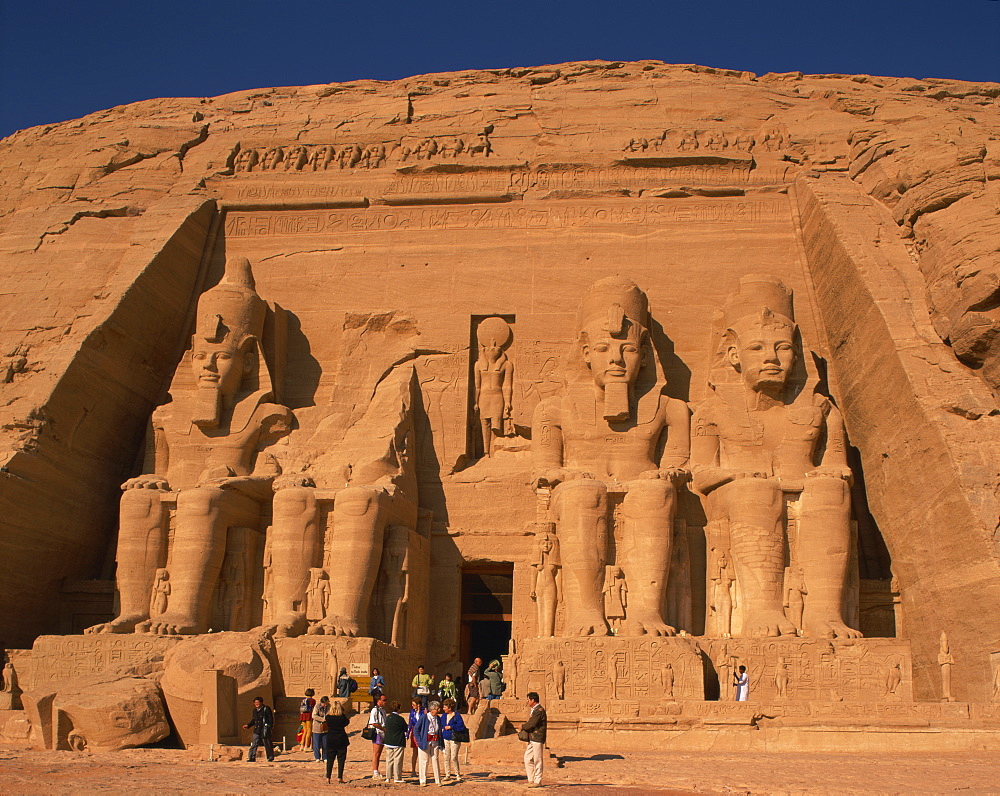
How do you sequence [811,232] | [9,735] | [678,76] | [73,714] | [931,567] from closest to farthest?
1. [73,714]
2. [9,735]
3. [931,567]
4. [811,232]
5. [678,76]

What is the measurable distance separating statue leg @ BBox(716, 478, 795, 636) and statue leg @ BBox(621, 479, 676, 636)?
1.71 feet

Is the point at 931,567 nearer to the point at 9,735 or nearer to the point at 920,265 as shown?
the point at 920,265

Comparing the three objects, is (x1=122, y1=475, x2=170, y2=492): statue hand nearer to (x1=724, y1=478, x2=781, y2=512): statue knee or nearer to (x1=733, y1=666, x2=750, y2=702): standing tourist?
(x1=724, y1=478, x2=781, y2=512): statue knee

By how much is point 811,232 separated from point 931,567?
13.3 ft

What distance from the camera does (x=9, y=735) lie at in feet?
28.0

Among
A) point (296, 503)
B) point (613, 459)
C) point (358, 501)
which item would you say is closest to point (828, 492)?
point (613, 459)

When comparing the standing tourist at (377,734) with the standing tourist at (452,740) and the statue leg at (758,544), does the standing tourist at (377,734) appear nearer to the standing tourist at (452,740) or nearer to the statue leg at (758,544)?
the standing tourist at (452,740)

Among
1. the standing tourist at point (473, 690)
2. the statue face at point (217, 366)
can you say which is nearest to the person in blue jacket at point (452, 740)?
the standing tourist at point (473, 690)

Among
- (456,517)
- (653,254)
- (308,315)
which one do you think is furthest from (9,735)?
(653,254)

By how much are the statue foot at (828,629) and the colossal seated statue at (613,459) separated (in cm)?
109

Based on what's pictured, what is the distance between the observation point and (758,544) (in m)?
9.73

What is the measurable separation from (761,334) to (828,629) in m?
2.62

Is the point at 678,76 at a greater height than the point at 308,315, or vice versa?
the point at 678,76

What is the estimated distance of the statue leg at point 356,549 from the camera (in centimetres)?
982
